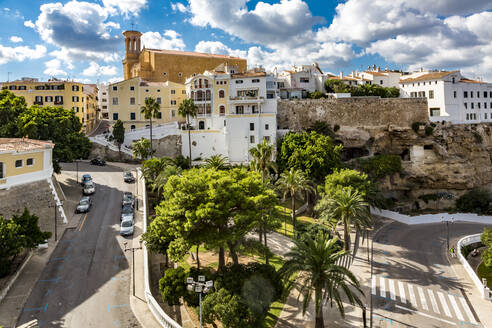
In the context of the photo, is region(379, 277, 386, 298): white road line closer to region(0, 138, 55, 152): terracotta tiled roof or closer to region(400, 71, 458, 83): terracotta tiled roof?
region(0, 138, 55, 152): terracotta tiled roof

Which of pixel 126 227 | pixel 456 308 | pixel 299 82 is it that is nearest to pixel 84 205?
pixel 126 227

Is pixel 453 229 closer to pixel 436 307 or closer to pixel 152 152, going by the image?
pixel 436 307

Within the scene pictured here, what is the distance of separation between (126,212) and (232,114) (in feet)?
95.1

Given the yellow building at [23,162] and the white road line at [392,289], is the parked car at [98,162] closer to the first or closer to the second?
the yellow building at [23,162]

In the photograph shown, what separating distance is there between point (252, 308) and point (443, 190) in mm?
58856

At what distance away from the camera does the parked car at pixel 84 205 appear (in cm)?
3849

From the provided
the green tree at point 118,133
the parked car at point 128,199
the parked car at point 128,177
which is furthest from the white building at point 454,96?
the green tree at point 118,133

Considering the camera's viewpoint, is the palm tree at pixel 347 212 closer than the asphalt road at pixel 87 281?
No

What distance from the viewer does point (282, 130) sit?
201 ft

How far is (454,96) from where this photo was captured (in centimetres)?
7038

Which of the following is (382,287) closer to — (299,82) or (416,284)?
(416,284)

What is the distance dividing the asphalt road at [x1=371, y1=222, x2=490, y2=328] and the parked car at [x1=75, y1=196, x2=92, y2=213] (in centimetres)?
3229

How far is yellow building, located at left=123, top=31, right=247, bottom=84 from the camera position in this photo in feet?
270

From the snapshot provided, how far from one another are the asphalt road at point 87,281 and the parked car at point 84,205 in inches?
25.9
